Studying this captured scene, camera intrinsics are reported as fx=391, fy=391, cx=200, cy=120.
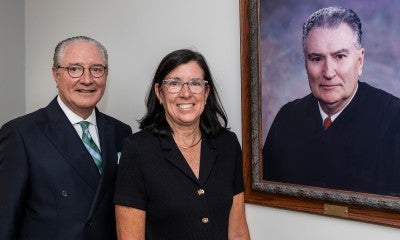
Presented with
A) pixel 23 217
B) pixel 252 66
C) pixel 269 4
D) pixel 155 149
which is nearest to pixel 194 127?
pixel 155 149

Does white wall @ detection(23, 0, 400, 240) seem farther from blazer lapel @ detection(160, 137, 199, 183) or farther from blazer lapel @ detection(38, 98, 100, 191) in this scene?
→ blazer lapel @ detection(38, 98, 100, 191)

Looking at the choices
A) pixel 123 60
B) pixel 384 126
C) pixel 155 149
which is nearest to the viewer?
pixel 384 126

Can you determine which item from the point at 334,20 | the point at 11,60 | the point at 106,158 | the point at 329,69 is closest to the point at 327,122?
the point at 329,69

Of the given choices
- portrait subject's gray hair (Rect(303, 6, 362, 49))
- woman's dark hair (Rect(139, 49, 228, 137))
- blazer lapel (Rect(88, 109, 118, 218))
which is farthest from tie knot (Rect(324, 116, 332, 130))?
blazer lapel (Rect(88, 109, 118, 218))

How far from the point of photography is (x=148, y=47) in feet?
5.60

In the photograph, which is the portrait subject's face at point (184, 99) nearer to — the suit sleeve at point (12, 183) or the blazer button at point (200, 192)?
the blazer button at point (200, 192)

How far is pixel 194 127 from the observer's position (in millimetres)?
1276

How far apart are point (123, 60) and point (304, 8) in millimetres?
912

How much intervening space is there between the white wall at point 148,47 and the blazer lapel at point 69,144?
1.63 ft

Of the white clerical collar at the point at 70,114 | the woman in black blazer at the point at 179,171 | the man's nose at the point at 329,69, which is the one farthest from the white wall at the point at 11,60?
the man's nose at the point at 329,69

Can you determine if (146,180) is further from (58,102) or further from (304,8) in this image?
(304,8)

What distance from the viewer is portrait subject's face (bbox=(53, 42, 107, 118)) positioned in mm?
1321

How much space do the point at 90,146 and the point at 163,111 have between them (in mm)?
297

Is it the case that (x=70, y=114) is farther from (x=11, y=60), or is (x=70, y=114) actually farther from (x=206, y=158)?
(x=11, y=60)
